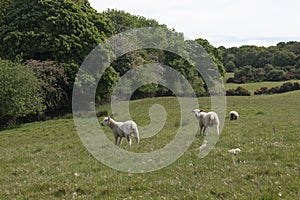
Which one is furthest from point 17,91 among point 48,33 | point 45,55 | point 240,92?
point 240,92

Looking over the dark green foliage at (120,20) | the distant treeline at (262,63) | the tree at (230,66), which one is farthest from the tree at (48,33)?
the tree at (230,66)

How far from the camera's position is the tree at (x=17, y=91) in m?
35.8

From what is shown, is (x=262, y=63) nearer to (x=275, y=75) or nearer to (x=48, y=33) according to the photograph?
Result: (x=275, y=75)

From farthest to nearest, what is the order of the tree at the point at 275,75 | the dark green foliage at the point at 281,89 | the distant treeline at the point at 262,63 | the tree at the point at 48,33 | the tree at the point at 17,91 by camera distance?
1. the distant treeline at the point at 262,63
2. the tree at the point at 275,75
3. the dark green foliage at the point at 281,89
4. the tree at the point at 48,33
5. the tree at the point at 17,91

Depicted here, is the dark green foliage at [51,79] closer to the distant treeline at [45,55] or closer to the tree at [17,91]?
the distant treeline at [45,55]

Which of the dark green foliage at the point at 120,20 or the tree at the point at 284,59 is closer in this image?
the dark green foliage at the point at 120,20

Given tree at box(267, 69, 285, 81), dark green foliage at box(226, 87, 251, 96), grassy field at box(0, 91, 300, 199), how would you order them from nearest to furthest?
grassy field at box(0, 91, 300, 199), dark green foliage at box(226, 87, 251, 96), tree at box(267, 69, 285, 81)

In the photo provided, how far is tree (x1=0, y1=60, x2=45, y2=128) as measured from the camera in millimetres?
35781

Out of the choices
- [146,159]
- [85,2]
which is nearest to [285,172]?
[146,159]

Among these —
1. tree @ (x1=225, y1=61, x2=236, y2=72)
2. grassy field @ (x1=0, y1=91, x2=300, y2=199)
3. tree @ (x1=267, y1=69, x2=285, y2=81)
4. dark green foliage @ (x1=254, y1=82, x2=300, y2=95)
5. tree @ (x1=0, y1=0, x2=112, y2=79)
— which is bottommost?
dark green foliage @ (x1=254, y1=82, x2=300, y2=95)

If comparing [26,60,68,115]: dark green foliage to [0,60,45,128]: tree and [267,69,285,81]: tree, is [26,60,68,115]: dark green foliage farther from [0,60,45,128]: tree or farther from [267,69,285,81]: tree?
[267,69,285,81]: tree

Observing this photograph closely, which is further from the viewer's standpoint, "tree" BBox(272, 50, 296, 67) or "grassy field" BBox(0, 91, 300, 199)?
"tree" BBox(272, 50, 296, 67)

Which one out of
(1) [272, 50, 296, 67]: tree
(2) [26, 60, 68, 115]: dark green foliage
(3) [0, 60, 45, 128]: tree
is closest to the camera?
(3) [0, 60, 45, 128]: tree

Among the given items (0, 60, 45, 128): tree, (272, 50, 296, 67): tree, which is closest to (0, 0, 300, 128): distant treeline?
(0, 60, 45, 128): tree
